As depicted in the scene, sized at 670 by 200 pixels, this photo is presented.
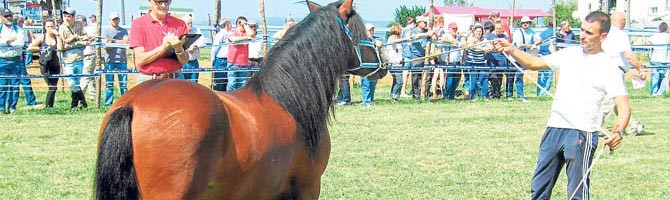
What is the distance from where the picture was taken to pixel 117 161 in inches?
162

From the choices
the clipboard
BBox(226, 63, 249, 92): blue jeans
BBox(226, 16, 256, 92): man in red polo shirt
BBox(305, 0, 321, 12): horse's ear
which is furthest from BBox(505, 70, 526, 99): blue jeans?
the clipboard

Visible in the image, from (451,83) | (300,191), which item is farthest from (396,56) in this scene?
(300,191)

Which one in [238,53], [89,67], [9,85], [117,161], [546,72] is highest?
[238,53]

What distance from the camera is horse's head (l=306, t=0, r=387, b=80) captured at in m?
5.57

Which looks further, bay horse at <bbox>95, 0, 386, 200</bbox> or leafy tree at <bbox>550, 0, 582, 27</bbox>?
leafy tree at <bbox>550, 0, 582, 27</bbox>

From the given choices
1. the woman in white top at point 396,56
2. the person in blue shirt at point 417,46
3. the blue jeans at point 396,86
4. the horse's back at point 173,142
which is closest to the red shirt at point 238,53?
the woman in white top at point 396,56

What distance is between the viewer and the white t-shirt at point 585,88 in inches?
216

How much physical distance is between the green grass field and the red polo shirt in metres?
2.10

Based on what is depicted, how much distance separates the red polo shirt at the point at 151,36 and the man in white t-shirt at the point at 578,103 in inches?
92.2

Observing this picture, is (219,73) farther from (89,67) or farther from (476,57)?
(476,57)

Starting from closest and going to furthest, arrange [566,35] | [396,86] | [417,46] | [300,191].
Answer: [300,191] < [396,86] < [417,46] < [566,35]

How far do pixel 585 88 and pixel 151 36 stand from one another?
308 centimetres

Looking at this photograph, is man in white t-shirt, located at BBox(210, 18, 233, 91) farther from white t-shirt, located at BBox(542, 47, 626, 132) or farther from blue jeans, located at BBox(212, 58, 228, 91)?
white t-shirt, located at BBox(542, 47, 626, 132)

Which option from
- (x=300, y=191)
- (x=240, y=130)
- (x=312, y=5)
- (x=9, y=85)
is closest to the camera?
(x=240, y=130)
